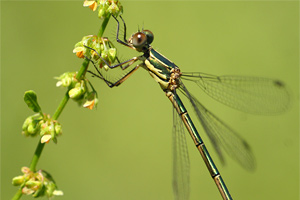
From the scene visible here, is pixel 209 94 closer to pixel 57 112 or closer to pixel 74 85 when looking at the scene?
pixel 74 85

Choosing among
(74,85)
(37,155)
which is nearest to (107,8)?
(74,85)

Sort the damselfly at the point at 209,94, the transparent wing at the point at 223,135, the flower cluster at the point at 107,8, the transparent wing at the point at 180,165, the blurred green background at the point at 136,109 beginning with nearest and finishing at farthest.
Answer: the flower cluster at the point at 107,8
the transparent wing at the point at 180,165
the damselfly at the point at 209,94
the transparent wing at the point at 223,135
the blurred green background at the point at 136,109

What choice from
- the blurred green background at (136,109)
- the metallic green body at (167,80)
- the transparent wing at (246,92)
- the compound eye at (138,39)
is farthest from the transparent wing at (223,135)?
the blurred green background at (136,109)

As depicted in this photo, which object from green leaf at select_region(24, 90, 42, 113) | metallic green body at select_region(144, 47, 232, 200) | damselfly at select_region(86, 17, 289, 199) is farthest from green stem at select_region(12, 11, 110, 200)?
metallic green body at select_region(144, 47, 232, 200)

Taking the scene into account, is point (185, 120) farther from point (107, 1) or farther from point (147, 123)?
point (147, 123)

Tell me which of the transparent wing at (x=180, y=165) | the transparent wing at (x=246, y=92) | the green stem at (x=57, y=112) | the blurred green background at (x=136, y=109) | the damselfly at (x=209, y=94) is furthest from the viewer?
the blurred green background at (x=136, y=109)

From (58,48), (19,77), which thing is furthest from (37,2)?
(19,77)

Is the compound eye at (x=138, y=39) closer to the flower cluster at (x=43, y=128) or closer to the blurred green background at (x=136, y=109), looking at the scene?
the flower cluster at (x=43, y=128)
